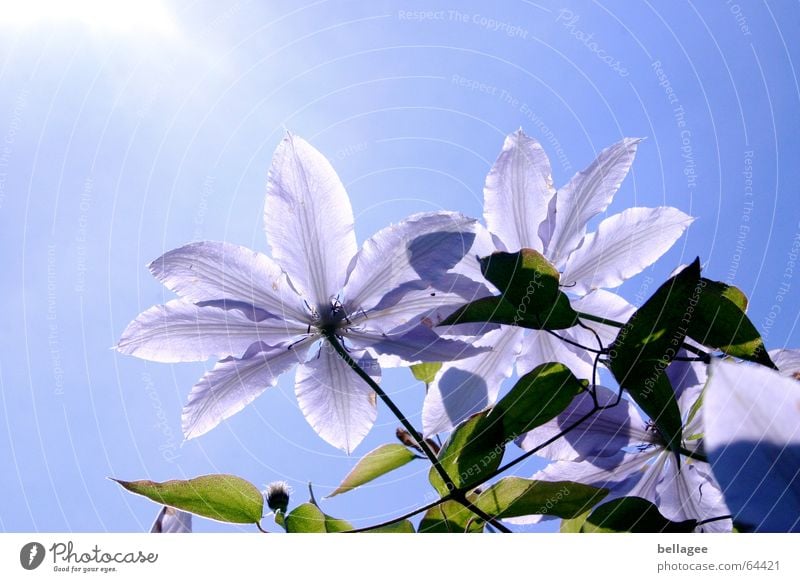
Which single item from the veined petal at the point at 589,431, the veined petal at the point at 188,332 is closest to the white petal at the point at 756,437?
the veined petal at the point at 589,431

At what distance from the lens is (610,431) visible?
0.76 meters

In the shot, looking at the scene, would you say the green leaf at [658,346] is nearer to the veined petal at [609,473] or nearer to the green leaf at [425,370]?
the veined petal at [609,473]

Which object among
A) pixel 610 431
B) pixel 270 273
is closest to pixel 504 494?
pixel 610 431

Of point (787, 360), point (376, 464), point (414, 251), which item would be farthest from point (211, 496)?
point (787, 360)

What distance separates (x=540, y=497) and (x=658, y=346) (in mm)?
205

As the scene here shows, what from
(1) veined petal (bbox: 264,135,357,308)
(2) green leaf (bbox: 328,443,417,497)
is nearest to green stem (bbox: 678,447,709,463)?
(2) green leaf (bbox: 328,443,417,497)

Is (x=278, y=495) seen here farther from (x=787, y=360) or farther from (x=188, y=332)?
(x=787, y=360)

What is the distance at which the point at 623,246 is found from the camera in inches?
32.2

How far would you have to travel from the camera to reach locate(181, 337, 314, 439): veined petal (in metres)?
0.72

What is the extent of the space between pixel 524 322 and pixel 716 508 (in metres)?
0.34

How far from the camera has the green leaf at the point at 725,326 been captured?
62 centimetres

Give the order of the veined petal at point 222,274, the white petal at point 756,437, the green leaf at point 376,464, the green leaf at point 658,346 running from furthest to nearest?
the green leaf at point 376,464 → the veined petal at point 222,274 → the green leaf at point 658,346 → the white petal at point 756,437

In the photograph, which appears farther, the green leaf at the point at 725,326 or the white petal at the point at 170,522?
the white petal at the point at 170,522

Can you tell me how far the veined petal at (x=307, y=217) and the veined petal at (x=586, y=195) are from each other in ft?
0.84
